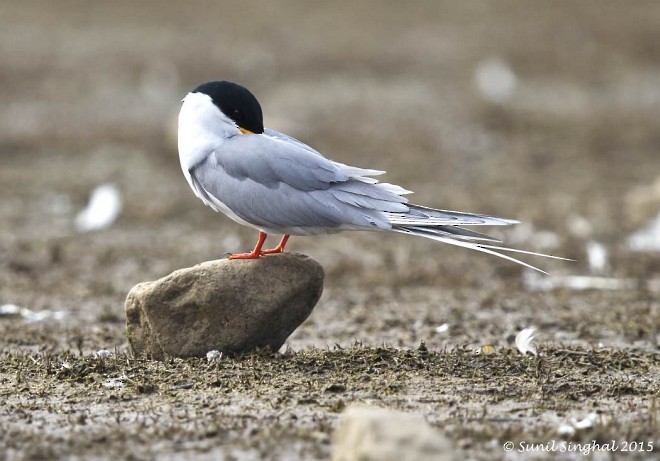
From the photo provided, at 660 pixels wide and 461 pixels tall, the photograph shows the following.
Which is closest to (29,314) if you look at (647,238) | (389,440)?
(389,440)

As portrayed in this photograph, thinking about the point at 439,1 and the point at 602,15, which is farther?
the point at 439,1

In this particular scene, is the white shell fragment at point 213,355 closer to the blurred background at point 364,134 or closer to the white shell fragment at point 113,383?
the white shell fragment at point 113,383

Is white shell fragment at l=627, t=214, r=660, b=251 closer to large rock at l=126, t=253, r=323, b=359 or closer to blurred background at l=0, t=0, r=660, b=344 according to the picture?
blurred background at l=0, t=0, r=660, b=344

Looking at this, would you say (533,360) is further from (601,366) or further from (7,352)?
(7,352)

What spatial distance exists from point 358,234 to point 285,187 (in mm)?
6358

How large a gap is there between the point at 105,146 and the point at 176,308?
35.5 feet

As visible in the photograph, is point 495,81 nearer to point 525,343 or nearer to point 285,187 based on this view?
point 525,343

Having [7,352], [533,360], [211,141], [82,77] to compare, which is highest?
[82,77]

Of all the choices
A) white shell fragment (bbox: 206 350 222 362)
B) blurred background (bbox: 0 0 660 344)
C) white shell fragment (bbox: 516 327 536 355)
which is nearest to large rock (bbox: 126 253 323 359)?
white shell fragment (bbox: 206 350 222 362)

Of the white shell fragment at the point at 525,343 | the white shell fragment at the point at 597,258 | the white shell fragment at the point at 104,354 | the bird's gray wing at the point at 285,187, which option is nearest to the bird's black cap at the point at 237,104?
the bird's gray wing at the point at 285,187

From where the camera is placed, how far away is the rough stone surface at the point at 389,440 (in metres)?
3.92

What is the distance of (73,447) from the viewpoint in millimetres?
4480

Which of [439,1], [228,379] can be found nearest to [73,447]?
[228,379]

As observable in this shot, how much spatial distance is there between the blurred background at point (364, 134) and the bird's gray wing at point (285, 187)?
5.73 feet
